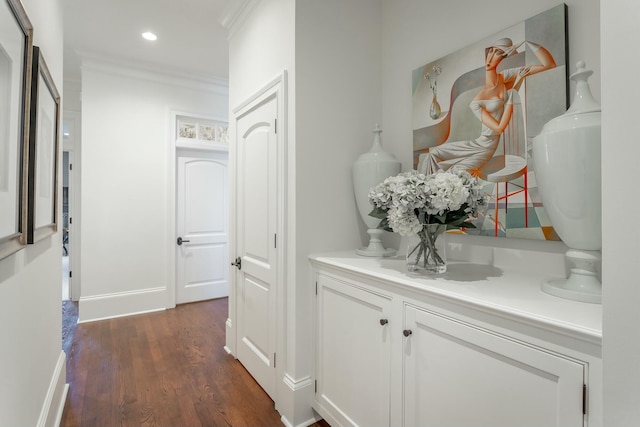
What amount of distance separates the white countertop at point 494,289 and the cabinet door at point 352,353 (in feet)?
0.38

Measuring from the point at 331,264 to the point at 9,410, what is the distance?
1254 mm

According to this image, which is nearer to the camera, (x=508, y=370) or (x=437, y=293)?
(x=508, y=370)

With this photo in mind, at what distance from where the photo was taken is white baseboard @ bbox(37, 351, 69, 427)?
1456 millimetres

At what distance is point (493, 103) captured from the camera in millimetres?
1457

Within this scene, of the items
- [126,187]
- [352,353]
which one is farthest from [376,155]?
[126,187]

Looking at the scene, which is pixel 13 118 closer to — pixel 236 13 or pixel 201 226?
pixel 236 13

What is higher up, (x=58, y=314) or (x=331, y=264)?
(x=331, y=264)

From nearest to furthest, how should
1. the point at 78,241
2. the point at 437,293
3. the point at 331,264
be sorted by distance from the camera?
the point at 437,293, the point at 331,264, the point at 78,241

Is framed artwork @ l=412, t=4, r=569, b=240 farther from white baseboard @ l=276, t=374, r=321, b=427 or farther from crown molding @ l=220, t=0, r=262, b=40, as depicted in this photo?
crown molding @ l=220, t=0, r=262, b=40

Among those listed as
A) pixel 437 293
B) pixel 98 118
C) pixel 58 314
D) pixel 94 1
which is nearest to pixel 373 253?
pixel 437 293

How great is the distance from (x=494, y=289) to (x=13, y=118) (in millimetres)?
1658

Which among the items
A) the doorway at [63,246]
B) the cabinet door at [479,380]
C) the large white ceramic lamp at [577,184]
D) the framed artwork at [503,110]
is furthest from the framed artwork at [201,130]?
the large white ceramic lamp at [577,184]

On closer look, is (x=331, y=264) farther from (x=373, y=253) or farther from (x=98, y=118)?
(x=98, y=118)

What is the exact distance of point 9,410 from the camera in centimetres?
97
